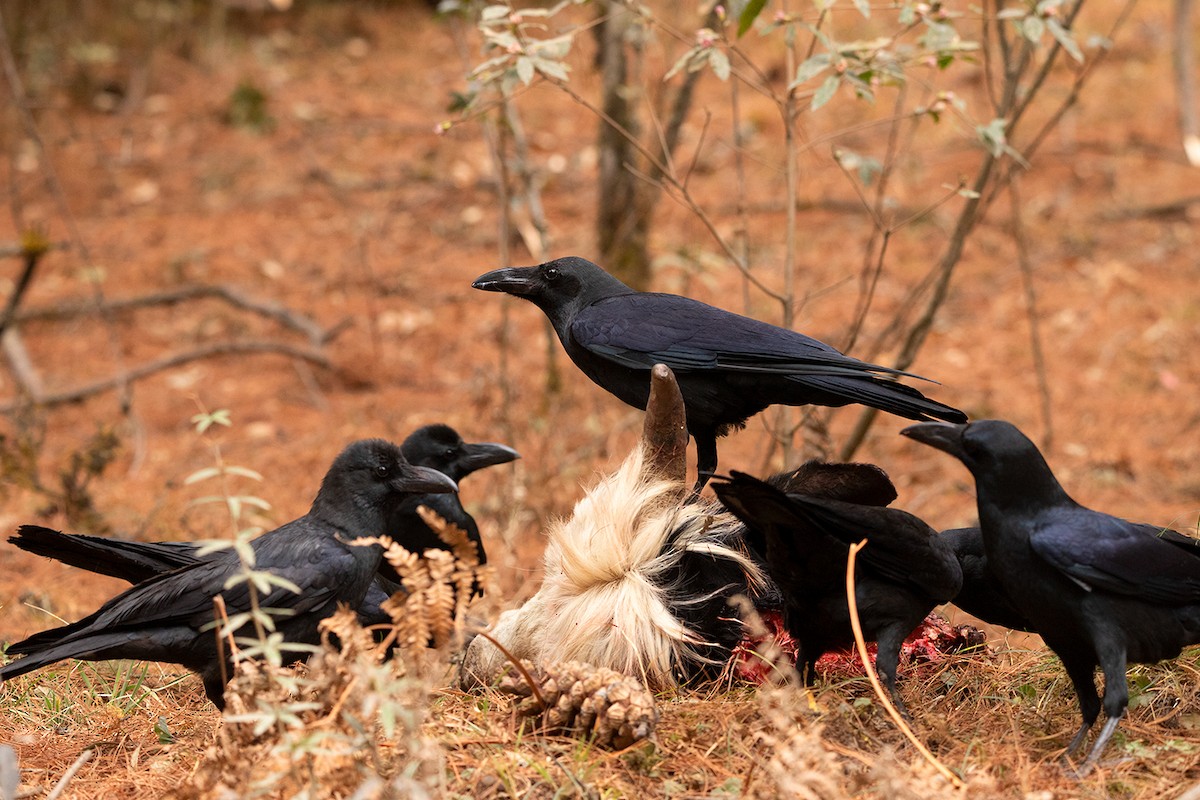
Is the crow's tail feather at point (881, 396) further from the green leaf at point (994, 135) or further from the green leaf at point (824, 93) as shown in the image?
the green leaf at point (994, 135)

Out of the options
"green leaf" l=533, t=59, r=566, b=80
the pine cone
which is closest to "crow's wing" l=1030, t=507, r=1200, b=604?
the pine cone

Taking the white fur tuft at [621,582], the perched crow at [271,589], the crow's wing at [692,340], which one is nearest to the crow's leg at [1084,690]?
the white fur tuft at [621,582]

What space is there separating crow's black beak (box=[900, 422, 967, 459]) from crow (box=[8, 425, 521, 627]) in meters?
1.21

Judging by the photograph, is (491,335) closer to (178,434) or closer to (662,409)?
(178,434)

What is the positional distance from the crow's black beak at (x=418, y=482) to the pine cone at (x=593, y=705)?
823 mm

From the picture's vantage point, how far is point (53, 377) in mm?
9500

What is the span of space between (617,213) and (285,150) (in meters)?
5.87

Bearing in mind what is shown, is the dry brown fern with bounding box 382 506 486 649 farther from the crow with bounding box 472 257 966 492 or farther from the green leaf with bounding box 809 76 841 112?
the green leaf with bounding box 809 76 841 112

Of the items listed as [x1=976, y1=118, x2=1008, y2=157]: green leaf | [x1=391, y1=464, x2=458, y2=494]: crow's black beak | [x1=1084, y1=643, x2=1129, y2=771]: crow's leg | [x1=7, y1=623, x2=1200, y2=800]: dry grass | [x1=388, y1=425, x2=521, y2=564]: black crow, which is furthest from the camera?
[x1=388, y1=425, x2=521, y2=564]: black crow

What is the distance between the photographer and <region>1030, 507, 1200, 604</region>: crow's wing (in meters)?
2.98

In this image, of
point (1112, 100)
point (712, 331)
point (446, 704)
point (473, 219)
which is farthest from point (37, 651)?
point (1112, 100)

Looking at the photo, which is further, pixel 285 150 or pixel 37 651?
pixel 285 150

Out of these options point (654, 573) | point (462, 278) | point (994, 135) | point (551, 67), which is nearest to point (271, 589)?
point (654, 573)

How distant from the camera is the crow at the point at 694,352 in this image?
3.83 meters
